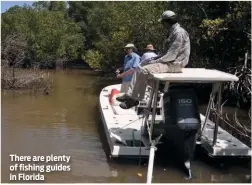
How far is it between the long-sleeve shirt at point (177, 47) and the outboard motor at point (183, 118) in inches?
17.6

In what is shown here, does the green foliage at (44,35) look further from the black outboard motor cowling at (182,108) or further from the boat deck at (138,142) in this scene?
the black outboard motor cowling at (182,108)

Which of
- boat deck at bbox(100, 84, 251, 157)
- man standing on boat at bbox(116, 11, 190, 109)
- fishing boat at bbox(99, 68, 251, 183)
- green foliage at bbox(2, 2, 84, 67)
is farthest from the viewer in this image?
green foliage at bbox(2, 2, 84, 67)

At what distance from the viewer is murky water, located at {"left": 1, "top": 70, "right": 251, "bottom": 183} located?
7.20 metres

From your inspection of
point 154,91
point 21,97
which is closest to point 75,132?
point 154,91

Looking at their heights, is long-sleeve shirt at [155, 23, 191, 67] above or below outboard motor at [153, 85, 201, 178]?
above

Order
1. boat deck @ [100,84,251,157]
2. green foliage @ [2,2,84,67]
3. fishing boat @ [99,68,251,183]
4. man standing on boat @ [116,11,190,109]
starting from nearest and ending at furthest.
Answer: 1. fishing boat @ [99,68,251,183]
2. man standing on boat @ [116,11,190,109]
3. boat deck @ [100,84,251,157]
4. green foliage @ [2,2,84,67]

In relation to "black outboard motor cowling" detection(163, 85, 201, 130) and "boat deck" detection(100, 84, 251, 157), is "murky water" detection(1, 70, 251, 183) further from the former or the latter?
"black outboard motor cowling" detection(163, 85, 201, 130)

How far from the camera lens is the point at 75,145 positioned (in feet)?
30.0

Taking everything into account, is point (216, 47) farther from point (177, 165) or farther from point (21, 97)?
point (177, 165)

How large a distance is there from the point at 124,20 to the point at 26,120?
1186cm

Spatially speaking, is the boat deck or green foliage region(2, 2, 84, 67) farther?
green foliage region(2, 2, 84, 67)

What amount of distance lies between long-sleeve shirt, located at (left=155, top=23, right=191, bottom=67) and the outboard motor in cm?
45
